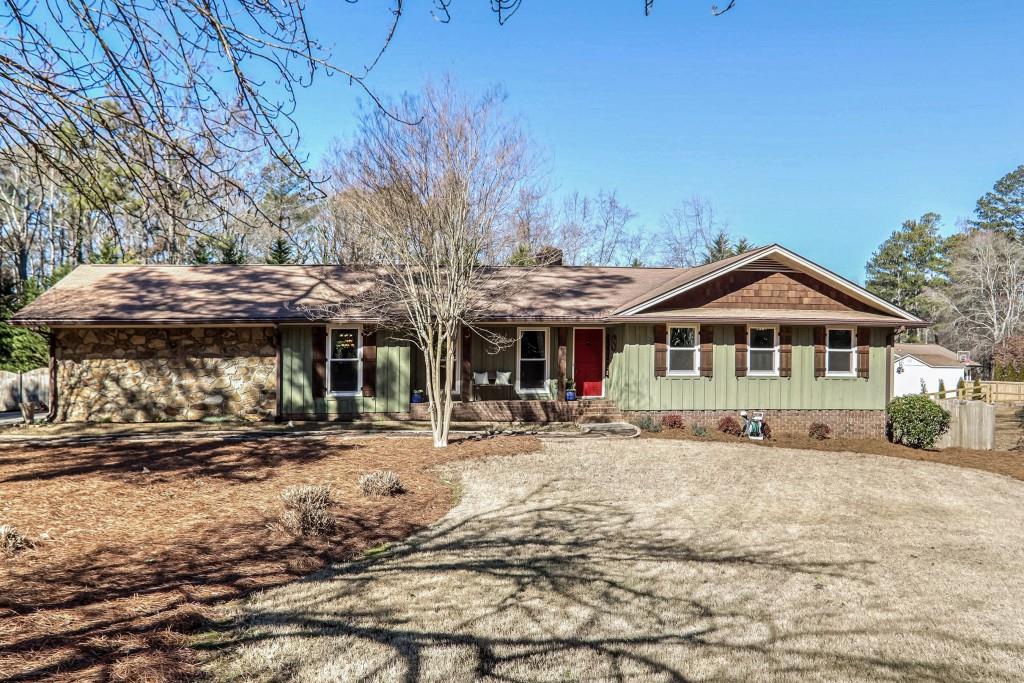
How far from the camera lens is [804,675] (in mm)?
4016

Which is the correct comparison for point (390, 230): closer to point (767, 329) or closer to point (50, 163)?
point (50, 163)

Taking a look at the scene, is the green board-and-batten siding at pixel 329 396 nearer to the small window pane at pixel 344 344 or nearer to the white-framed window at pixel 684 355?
the small window pane at pixel 344 344

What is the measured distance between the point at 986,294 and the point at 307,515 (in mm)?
56239

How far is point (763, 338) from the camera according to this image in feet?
54.8

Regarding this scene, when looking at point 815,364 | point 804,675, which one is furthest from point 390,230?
point 815,364

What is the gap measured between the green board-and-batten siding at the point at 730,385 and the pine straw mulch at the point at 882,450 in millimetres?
891

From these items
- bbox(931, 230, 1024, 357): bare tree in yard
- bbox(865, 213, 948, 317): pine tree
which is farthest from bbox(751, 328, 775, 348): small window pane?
bbox(865, 213, 948, 317): pine tree

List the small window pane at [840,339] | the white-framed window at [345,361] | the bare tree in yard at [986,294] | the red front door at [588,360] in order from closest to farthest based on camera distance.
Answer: the white-framed window at [345,361]
the small window pane at [840,339]
the red front door at [588,360]
the bare tree in yard at [986,294]

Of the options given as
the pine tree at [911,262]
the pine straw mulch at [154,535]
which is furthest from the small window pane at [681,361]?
the pine tree at [911,262]

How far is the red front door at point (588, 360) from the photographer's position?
58.0ft

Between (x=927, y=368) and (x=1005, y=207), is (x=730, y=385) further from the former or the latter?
(x=1005, y=207)

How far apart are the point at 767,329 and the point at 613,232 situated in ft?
69.2

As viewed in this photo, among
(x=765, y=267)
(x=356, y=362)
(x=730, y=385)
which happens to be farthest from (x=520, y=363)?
(x=765, y=267)

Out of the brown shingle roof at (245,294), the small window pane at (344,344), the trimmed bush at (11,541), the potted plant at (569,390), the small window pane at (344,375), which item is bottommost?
the trimmed bush at (11,541)
